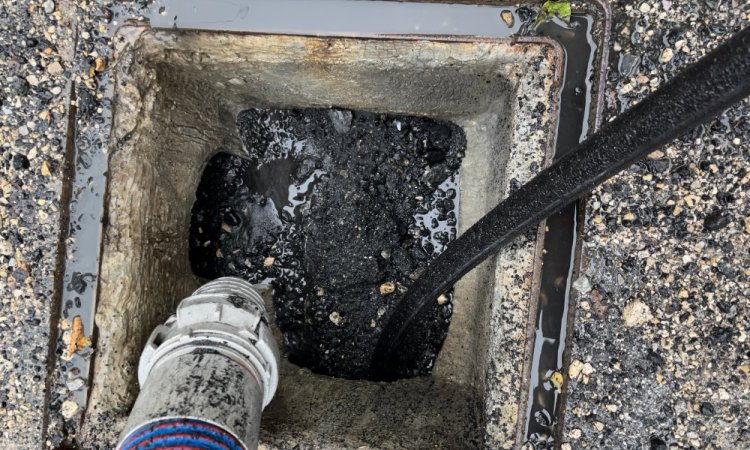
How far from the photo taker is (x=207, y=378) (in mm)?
1012

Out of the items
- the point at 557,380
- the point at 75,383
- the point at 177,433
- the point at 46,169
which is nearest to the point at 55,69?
the point at 46,169

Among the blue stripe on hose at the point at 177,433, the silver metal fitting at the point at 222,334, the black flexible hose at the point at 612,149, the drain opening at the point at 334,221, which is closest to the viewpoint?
the black flexible hose at the point at 612,149

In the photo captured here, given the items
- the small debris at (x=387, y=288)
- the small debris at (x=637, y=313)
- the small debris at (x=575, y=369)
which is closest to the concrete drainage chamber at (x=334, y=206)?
the small debris at (x=387, y=288)

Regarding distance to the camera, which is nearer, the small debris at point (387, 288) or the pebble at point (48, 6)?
the pebble at point (48, 6)

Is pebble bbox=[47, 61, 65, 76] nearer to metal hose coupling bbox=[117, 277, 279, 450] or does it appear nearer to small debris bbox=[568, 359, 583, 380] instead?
metal hose coupling bbox=[117, 277, 279, 450]

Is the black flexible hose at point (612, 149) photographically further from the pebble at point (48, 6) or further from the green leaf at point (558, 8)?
the pebble at point (48, 6)

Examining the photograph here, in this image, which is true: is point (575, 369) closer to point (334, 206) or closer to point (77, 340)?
point (334, 206)

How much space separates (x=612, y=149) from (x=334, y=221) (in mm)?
1143

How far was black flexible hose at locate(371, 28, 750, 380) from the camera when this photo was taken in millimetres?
680

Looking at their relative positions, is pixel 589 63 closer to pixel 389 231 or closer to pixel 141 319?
pixel 389 231

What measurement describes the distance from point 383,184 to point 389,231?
165mm

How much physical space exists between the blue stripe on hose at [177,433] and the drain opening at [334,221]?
1.01 meters

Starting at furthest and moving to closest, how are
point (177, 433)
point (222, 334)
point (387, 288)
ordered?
point (387, 288)
point (222, 334)
point (177, 433)

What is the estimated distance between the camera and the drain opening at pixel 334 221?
1.86 m
